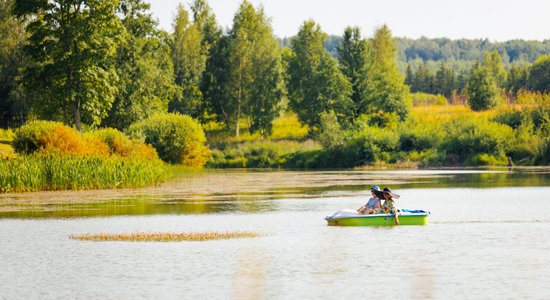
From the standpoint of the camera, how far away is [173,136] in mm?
81875

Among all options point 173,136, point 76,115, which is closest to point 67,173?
point 76,115

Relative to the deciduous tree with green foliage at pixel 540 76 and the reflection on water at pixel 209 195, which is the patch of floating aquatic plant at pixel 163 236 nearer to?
the reflection on water at pixel 209 195

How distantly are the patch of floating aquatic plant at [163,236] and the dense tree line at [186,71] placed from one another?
152ft

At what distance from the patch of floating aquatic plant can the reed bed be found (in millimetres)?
20103

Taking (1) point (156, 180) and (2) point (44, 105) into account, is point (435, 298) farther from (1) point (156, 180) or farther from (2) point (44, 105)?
(2) point (44, 105)

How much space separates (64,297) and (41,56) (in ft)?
198

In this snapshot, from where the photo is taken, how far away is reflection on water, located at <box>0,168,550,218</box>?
139 ft

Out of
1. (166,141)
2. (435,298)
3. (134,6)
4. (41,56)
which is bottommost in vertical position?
(435,298)

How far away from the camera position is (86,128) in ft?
275

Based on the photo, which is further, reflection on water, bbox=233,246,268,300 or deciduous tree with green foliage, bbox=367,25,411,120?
deciduous tree with green foliage, bbox=367,25,411,120

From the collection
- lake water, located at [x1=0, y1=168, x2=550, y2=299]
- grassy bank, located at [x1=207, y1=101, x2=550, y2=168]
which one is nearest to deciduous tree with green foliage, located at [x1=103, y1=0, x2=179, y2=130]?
grassy bank, located at [x1=207, y1=101, x2=550, y2=168]

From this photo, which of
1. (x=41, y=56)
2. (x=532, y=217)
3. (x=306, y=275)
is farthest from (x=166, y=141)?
(x=306, y=275)

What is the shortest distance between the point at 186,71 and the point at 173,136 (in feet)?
109

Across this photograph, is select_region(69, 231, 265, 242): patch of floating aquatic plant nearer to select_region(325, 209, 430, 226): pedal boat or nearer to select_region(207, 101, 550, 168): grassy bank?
select_region(325, 209, 430, 226): pedal boat
